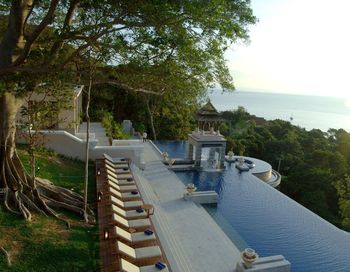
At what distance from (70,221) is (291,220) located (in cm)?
922

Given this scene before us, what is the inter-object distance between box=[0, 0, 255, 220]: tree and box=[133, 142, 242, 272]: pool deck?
444cm

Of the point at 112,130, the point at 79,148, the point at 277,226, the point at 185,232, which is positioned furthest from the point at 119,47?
the point at 112,130

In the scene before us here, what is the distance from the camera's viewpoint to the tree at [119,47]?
8.52 meters

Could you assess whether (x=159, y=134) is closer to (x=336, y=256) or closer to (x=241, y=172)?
(x=241, y=172)

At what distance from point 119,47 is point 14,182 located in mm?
6119

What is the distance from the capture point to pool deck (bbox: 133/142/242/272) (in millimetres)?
10070

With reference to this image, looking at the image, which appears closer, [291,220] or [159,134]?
[291,220]

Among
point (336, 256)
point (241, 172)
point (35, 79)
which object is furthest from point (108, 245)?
point (241, 172)

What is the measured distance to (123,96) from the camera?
112ft

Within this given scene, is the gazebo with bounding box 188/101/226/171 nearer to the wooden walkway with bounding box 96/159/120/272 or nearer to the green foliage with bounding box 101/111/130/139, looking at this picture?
the green foliage with bounding box 101/111/130/139

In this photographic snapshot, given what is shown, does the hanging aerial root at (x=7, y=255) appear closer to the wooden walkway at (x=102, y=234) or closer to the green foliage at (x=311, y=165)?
the wooden walkway at (x=102, y=234)

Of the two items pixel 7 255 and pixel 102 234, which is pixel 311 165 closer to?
pixel 102 234

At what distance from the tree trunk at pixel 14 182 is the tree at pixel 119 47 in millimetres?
31

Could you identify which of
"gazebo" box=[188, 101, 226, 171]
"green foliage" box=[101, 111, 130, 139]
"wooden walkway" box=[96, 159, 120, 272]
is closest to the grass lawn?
"wooden walkway" box=[96, 159, 120, 272]
